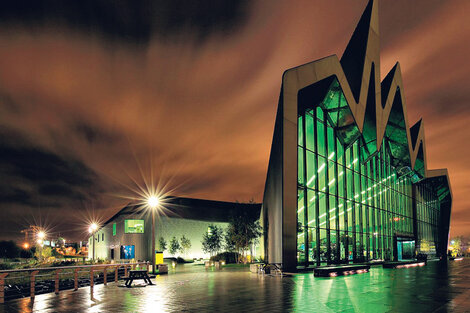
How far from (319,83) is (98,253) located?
71.1 meters

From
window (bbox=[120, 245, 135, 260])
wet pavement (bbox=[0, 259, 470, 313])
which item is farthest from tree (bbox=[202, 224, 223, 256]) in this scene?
wet pavement (bbox=[0, 259, 470, 313])

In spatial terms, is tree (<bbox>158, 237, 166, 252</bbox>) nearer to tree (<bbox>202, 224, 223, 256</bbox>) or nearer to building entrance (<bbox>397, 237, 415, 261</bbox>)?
tree (<bbox>202, 224, 223, 256</bbox>)

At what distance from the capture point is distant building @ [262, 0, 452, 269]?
70.4ft

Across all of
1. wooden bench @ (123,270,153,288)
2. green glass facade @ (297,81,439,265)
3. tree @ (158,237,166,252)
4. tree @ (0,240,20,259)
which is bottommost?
tree @ (0,240,20,259)

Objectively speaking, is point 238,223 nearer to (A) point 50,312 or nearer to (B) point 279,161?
(B) point 279,161

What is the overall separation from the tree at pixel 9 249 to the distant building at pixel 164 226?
36.8 metres

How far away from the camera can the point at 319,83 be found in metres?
23.3

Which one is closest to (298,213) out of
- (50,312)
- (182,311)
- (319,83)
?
(319,83)

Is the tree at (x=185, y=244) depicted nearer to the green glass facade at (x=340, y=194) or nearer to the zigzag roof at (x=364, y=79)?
the green glass facade at (x=340, y=194)

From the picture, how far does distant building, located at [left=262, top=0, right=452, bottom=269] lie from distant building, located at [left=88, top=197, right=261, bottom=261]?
A: 21.5 metres

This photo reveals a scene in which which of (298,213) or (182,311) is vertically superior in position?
(298,213)

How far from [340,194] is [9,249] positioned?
302 feet

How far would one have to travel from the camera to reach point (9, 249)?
3629 inches

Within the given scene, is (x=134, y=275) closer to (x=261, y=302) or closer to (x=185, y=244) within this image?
(x=261, y=302)
